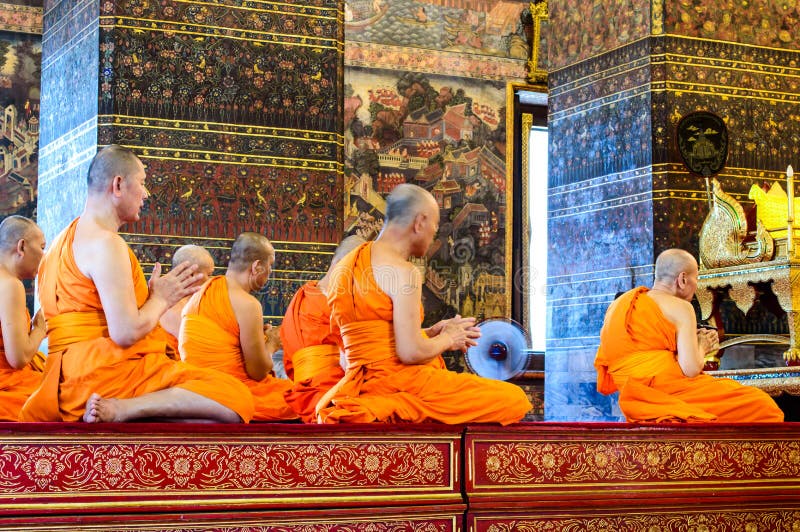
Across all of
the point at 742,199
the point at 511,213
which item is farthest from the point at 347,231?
the point at 742,199

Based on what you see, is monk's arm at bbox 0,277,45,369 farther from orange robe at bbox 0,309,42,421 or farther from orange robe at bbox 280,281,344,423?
orange robe at bbox 280,281,344,423

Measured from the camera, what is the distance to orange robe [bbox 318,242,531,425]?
5160mm

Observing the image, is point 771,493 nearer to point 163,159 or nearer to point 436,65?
point 163,159

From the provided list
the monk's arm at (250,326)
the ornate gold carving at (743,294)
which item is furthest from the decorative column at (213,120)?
the ornate gold carving at (743,294)

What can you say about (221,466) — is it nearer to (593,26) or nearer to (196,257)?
(196,257)

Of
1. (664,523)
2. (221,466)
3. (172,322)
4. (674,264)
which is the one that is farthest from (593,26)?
(221,466)

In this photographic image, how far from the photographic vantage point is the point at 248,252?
6320 mm

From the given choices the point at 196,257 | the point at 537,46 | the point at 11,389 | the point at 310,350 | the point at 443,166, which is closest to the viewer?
the point at 11,389

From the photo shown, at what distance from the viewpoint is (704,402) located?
6.46 metres

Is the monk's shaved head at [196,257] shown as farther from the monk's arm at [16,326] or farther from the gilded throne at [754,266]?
the gilded throne at [754,266]

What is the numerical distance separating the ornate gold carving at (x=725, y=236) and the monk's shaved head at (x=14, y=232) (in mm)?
5595

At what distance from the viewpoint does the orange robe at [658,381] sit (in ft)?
20.9

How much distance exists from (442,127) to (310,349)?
7972 millimetres

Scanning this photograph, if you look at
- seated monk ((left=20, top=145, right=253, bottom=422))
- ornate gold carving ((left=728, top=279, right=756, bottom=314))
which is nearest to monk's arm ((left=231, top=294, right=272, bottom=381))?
seated monk ((left=20, top=145, right=253, bottom=422))
